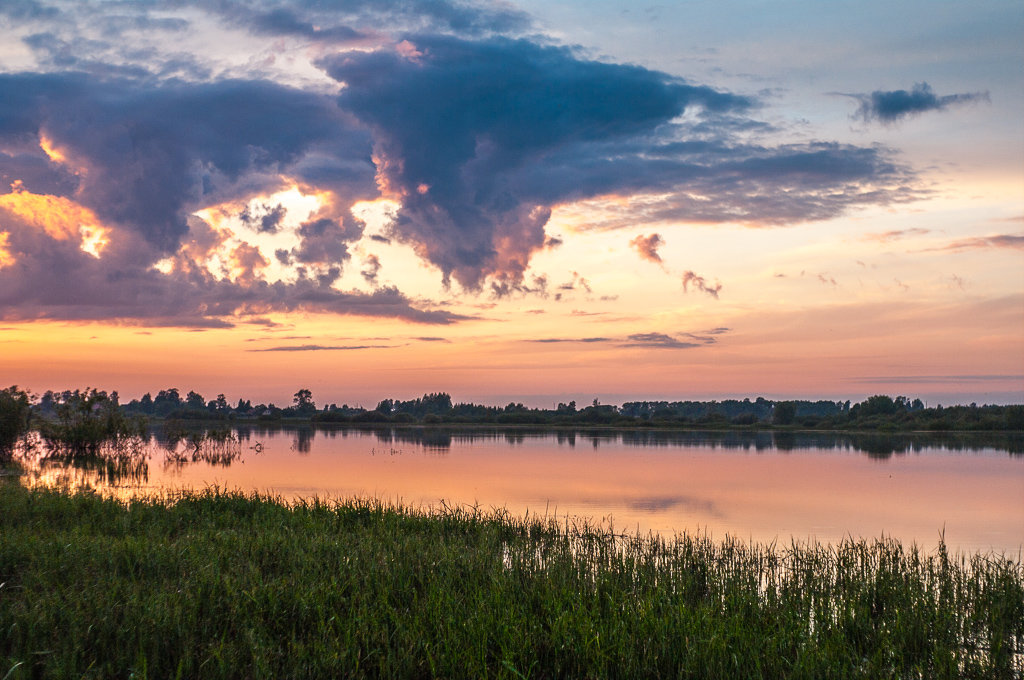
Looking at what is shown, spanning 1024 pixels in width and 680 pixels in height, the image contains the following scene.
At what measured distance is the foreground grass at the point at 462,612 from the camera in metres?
7.05

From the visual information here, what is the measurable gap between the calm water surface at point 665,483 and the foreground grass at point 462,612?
703 centimetres

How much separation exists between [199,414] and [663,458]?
9199cm

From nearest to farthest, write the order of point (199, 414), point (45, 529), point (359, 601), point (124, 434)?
point (359, 601) → point (45, 529) → point (124, 434) → point (199, 414)

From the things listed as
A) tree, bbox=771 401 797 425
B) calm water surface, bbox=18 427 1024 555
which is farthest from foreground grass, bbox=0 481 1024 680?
tree, bbox=771 401 797 425

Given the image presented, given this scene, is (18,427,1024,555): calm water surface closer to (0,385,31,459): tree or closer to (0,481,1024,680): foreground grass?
(0,385,31,459): tree

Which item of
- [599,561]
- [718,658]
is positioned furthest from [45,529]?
[718,658]

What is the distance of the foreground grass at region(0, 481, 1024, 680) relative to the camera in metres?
7.05

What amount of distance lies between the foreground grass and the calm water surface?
277 inches

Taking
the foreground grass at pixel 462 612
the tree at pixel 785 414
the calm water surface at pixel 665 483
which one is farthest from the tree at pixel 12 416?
the tree at pixel 785 414

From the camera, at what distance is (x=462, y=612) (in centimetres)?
827

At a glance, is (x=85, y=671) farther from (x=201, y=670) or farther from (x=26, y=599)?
(x=26, y=599)

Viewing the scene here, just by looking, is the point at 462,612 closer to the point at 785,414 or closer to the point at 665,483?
the point at 665,483

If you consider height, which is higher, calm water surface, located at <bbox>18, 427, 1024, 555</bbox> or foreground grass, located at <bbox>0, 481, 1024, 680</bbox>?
foreground grass, located at <bbox>0, 481, 1024, 680</bbox>

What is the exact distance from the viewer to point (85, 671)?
693 cm
